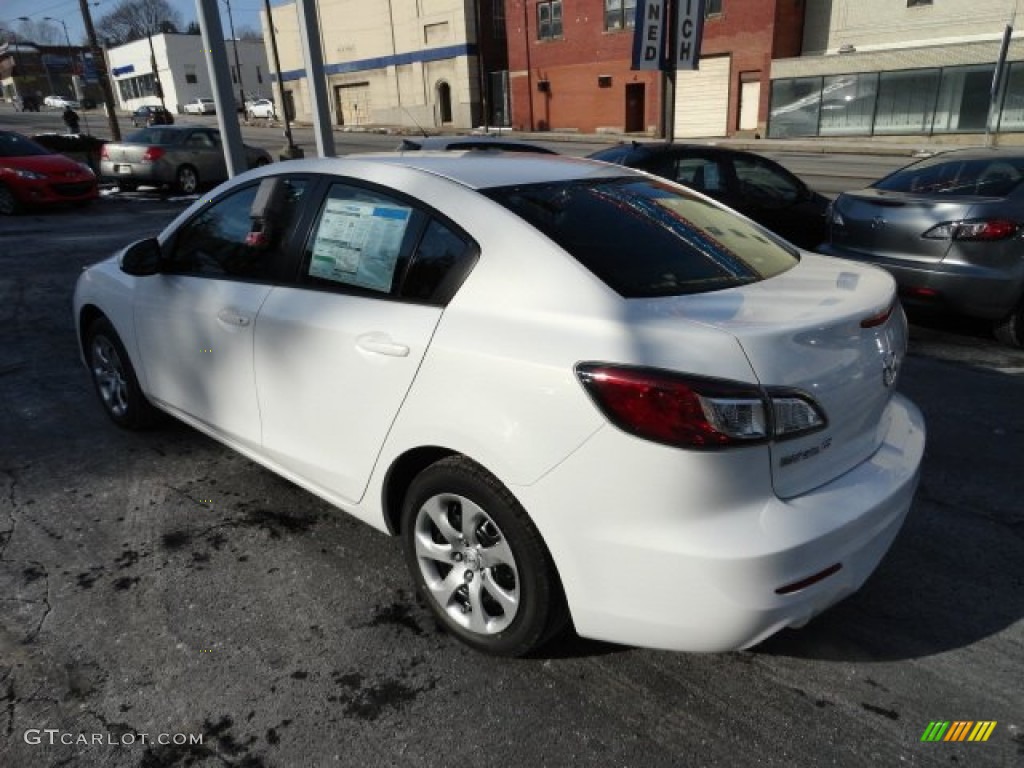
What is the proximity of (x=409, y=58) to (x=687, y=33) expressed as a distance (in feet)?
131

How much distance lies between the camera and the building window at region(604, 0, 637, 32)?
114 feet

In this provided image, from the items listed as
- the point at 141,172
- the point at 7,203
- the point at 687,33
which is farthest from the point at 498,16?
the point at 687,33

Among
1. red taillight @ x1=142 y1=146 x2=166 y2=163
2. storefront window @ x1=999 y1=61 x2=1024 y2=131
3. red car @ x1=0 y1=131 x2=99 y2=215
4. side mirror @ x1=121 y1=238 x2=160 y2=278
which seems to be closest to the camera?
side mirror @ x1=121 y1=238 x2=160 y2=278

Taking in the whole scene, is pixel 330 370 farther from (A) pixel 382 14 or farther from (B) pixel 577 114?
(A) pixel 382 14

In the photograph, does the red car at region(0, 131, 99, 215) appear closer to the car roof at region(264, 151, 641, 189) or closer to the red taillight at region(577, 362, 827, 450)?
the car roof at region(264, 151, 641, 189)

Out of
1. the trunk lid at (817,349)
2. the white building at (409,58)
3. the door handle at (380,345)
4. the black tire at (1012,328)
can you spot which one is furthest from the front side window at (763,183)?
the white building at (409,58)

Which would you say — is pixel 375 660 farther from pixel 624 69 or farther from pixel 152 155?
pixel 624 69

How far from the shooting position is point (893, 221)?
5492mm

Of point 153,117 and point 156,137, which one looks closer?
point 156,137

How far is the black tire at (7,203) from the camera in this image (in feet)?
44.9

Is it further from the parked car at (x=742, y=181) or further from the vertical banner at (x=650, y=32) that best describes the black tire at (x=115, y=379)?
the vertical banner at (x=650, y=32)

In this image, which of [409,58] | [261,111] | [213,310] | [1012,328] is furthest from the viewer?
[261,111]

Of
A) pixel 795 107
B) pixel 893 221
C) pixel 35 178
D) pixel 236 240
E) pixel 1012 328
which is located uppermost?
pixel 236 240

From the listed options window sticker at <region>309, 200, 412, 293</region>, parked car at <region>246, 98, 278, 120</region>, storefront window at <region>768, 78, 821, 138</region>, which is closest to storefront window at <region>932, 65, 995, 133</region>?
storefront window at <region>768, 78, 821, 138</region>
